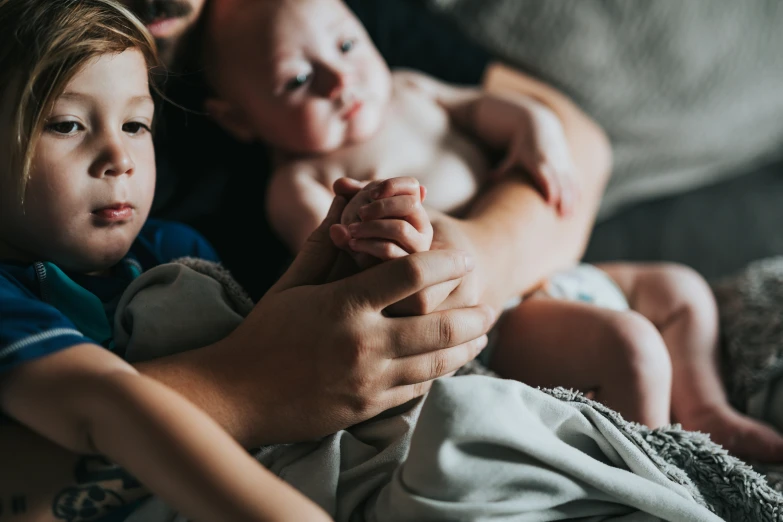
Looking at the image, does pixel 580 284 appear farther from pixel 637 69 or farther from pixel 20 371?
pixel 20 371

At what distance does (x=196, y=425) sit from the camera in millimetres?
477

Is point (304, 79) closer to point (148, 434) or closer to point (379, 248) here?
point (379, 248)

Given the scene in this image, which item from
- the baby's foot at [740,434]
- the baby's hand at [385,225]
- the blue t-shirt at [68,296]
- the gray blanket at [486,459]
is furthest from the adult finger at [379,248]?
the baby's foot at [740,434]

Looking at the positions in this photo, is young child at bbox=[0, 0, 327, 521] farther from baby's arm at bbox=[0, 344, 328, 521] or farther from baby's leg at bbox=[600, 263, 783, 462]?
baby's leg at bbox=[600, 263, 783, 462]

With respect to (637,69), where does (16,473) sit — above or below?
below

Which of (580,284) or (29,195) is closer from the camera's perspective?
(29,195)

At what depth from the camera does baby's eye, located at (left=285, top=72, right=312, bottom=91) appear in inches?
33.7

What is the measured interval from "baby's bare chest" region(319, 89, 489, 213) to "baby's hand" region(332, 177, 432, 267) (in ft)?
0.85

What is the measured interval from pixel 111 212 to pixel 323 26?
14.5 inches

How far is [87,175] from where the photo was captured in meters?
0.61

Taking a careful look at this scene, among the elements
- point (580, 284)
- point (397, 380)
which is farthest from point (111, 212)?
point (580, 284)

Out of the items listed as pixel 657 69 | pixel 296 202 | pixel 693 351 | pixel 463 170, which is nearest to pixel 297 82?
pixel 296 202

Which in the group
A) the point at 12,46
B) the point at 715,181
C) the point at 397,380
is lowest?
the point at 715,181

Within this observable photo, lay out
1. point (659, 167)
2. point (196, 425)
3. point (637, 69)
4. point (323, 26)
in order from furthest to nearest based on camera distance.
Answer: point (659, 167), point (637, 69), point (323, 26), point (196, 425)
